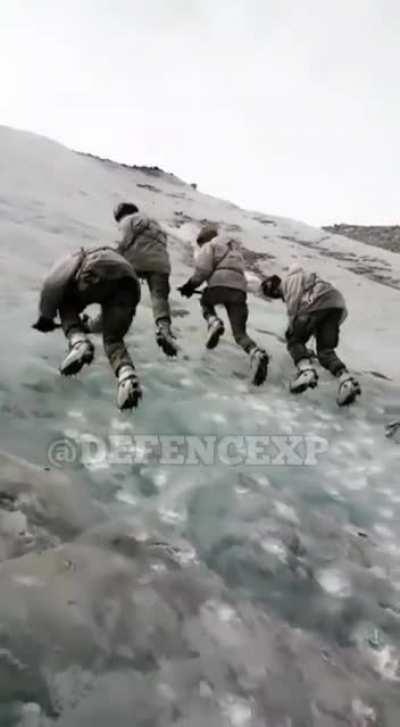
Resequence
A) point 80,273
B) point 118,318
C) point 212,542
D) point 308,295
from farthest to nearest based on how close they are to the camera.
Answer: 1. point 308,295
2. point 118,318
3. point 80,273
4. point 212,542

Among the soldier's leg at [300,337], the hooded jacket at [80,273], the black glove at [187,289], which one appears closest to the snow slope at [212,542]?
the soldier's leg at [300,337]

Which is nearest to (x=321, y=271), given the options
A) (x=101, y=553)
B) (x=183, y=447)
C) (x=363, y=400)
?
(x=363, y=400)

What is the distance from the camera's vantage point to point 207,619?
115 inches

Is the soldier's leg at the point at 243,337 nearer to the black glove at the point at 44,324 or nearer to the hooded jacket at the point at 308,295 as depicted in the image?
the hooded jacket at the point at 308,295

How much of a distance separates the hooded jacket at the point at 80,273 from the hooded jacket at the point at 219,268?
5.78 ft

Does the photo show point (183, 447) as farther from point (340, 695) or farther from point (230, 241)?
point (230, 241)

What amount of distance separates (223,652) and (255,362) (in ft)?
11.0

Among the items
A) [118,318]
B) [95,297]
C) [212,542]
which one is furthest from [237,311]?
[212,542]

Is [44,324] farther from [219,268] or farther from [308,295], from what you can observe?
[308,295]

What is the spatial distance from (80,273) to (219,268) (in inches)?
80.8

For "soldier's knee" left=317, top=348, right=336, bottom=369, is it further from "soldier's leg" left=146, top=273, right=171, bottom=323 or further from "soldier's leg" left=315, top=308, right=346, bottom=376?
"soldier's leg" left=146, top=273, right=171, bottom=323

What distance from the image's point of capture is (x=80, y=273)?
484cm

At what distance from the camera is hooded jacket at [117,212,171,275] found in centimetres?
642

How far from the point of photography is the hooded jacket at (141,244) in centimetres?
642
